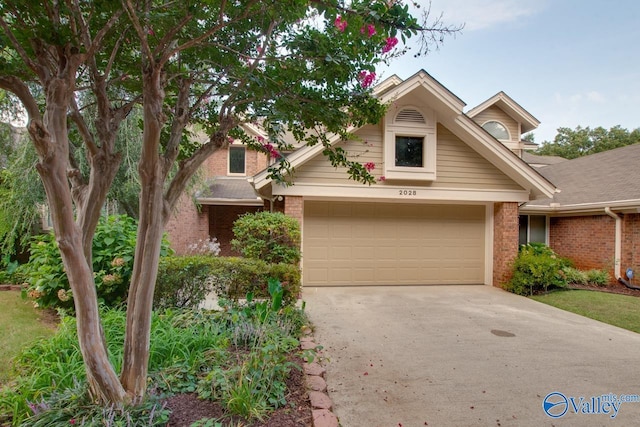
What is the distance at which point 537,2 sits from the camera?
852cm

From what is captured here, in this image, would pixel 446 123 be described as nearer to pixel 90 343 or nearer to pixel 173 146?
pixel 173 146

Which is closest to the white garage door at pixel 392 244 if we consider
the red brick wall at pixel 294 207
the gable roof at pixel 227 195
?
the red brick wall at pixel 294 207

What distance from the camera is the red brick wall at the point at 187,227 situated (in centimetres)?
1191

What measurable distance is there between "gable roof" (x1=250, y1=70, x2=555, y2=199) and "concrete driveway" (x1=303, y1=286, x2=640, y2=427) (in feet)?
10.9

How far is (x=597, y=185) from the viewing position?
1102 cm

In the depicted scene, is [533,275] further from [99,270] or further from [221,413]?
[99,270]

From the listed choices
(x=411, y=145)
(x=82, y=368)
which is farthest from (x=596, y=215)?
(x=82, y=368)

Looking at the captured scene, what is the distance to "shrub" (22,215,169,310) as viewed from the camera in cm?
509

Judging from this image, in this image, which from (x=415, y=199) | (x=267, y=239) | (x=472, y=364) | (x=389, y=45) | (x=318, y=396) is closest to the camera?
(x=318, y=396)

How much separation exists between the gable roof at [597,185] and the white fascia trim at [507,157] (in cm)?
243

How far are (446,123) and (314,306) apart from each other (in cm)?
597

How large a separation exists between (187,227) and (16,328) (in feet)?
23.7

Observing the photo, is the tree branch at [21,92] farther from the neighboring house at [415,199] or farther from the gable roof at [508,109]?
the gable roof at [508,109]

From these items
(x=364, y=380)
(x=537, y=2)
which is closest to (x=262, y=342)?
(x=364, y=380)
